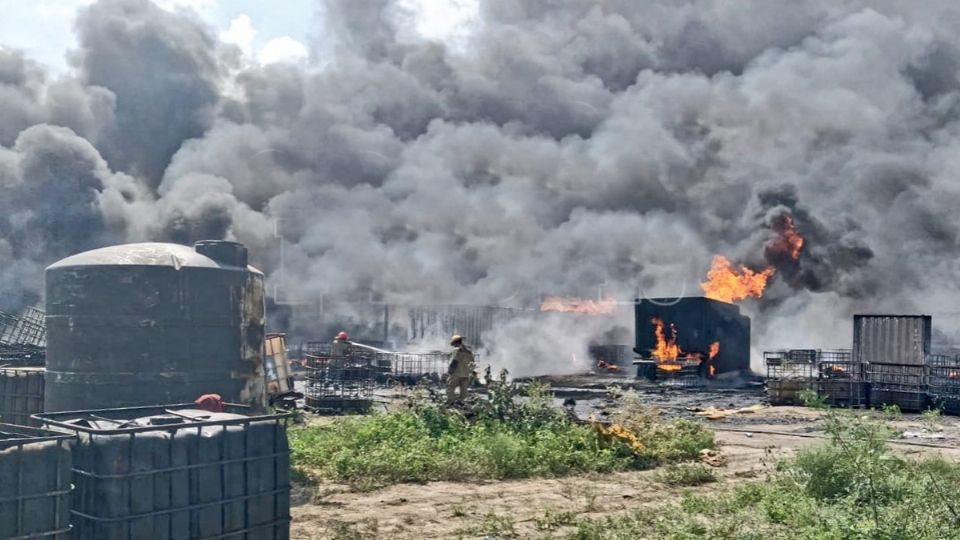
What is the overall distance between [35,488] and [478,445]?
25.2ft

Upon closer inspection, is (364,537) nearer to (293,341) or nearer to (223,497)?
(223,497)

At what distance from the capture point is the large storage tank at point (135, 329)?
31.3 feet

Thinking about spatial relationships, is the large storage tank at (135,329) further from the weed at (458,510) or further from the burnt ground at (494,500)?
the weed at (458,510)

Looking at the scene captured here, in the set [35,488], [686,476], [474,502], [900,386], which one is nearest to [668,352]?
[900,386]

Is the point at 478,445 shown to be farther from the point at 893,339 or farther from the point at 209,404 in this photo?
the point at 893,339

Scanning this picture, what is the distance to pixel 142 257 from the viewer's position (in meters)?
9.75

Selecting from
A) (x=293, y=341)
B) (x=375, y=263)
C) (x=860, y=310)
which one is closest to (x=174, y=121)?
(x=375, y=263)

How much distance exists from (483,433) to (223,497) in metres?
7.31

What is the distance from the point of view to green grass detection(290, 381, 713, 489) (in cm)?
1120

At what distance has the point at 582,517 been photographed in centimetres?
904

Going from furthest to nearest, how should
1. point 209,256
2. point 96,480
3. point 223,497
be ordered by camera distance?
1. point 209,256
2. point 223,497
3. point 96,480

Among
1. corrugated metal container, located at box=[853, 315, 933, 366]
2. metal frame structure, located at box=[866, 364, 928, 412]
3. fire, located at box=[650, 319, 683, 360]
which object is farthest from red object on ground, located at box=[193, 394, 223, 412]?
fire, located at box=[650, 319, 683, 360]

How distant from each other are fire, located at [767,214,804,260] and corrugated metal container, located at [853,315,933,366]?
27.6 meters

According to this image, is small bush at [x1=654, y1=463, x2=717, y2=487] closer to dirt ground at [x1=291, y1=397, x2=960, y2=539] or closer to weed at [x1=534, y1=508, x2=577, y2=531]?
dirt ground at [x1=291, y1=397, x2=960, y2=539]
